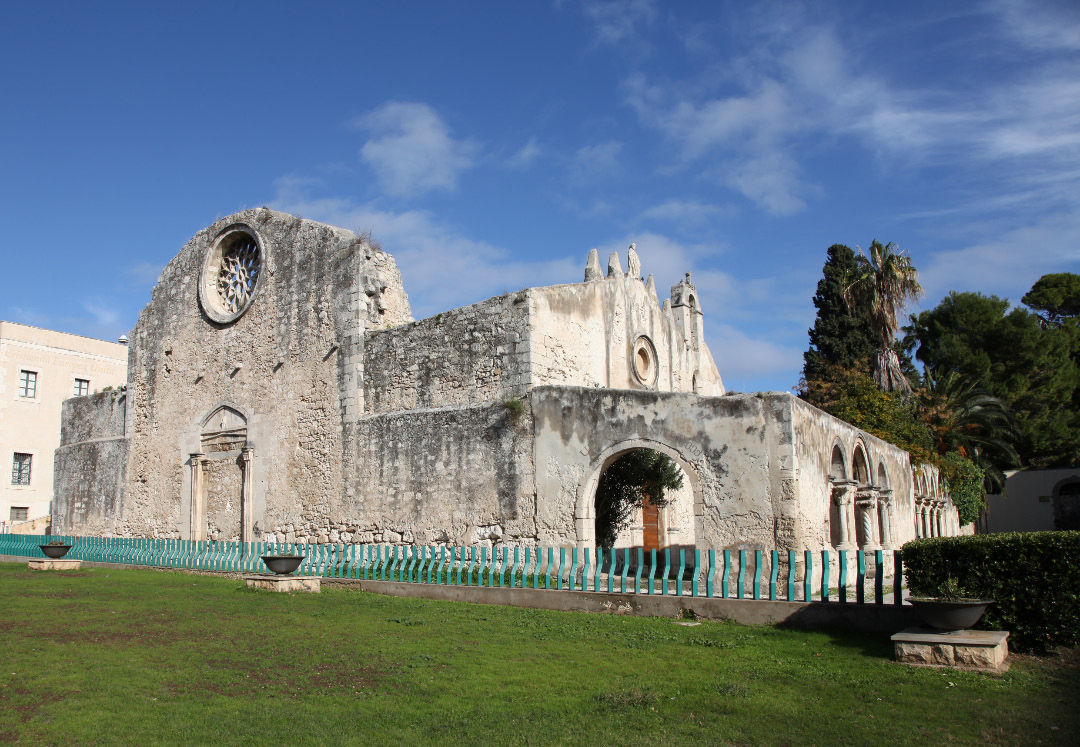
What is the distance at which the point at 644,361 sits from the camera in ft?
62.2

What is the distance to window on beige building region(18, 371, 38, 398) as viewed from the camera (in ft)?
101

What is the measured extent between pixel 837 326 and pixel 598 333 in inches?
628

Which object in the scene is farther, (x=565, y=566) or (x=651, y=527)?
(x=651, y=527)

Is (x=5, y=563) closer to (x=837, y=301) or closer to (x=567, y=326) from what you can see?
(x=567, y=326)

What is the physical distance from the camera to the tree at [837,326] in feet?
95.0

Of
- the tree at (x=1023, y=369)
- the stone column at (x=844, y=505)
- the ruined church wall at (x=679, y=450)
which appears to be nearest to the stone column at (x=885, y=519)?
the stone column at (x=844, y=505)

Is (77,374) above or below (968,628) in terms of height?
above

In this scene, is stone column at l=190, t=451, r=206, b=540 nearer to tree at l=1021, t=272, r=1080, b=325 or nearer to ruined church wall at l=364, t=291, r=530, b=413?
ruined church wall at l=364, t=291, r=530, b=413

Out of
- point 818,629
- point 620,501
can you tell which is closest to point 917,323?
point 620,501

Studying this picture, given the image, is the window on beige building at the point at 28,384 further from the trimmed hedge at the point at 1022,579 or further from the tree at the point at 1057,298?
the tree at the point at 1057,298

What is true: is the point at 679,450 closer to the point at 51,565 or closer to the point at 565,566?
the point at 565,566

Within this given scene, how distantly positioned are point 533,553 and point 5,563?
1231 cm

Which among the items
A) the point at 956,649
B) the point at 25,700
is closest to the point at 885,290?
the point at 956,649

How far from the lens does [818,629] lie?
8609 millimetres
